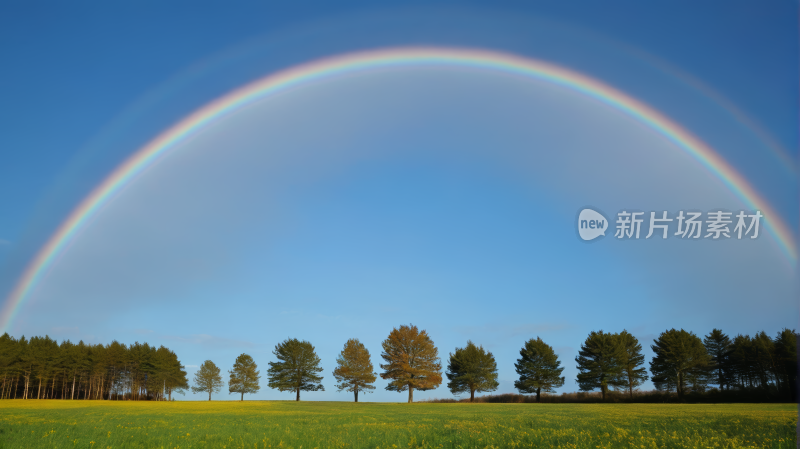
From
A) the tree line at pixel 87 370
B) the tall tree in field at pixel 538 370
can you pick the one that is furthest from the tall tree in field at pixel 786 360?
the tree line at pixel 87 370

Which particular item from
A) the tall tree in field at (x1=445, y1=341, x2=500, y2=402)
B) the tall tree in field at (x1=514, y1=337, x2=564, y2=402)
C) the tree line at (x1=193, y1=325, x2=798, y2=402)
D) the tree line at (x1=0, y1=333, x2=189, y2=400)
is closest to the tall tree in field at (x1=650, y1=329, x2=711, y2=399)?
the tree line at (x1=193, y1=325, x2=798, y2=402)

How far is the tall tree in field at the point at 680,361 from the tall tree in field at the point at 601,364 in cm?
663

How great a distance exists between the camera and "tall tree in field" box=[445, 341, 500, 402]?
94812 mm

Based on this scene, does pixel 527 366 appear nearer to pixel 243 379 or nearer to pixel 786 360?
pixel 786 360

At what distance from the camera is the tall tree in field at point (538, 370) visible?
9344 centimetres

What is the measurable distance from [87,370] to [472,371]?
318 ft

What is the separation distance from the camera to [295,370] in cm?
9650

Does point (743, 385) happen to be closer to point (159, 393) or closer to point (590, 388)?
point (590, 388)

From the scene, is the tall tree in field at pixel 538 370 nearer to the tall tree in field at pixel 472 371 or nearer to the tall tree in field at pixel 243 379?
the tall tree in field at pixel 472 371

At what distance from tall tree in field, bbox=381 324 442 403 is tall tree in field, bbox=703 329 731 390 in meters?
48.8

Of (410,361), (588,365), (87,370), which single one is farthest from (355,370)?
(87,370)

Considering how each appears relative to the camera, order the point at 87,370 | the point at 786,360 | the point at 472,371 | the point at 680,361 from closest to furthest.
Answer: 1. the point at 786,360
2. the point at 680,361
3. the point at 472,371
4. the point at 87,370

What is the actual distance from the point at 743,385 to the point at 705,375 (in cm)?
543

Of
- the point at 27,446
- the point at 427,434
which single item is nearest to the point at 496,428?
the point at 427,434
